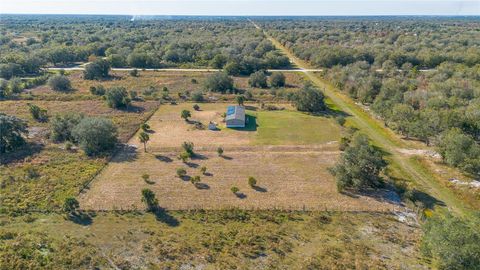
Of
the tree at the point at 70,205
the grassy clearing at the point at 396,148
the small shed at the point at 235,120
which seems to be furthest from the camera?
the small shed at the point at 235,120

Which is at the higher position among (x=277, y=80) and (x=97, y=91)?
(x=277, y=80)

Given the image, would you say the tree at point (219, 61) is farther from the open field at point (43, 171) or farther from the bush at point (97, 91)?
the open field at point (43, 171)

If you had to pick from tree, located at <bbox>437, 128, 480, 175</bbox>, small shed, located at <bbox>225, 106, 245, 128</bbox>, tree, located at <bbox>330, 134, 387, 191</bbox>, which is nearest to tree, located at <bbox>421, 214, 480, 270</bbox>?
tree, located at <bbox>330, 134, 387, 191</bbox>

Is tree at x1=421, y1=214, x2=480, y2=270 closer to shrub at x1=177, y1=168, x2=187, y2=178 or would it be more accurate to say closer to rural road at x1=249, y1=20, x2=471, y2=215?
rural road at x1=249, y1=20, x2=471, y2=215

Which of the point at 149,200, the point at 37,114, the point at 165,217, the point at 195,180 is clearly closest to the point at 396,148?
the point at 195,180

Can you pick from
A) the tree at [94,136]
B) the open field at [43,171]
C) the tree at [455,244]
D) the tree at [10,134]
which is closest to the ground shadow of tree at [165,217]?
the open field at [43,171]

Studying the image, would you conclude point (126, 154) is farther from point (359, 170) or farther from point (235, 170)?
point (359, 170)

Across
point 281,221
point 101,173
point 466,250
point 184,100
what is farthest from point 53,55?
point 466,250
